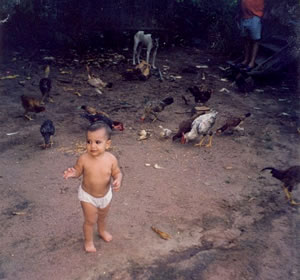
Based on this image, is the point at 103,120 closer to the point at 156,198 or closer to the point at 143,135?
the point at 143,135

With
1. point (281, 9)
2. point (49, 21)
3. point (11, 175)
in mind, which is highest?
point (281, 9)

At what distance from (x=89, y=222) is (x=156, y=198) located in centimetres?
149

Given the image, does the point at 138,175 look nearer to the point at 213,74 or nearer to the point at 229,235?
the point at 229,235

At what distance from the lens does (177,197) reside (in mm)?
5242

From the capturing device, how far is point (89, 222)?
154 inches

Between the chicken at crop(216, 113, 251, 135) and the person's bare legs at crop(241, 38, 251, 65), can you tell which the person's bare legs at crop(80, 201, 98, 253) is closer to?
the chicken at crop(216, 113, 251, 135)

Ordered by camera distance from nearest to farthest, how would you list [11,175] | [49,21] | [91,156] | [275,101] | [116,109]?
[91,156] < [11,175] < [116,109] < [275,101] < [49,21]

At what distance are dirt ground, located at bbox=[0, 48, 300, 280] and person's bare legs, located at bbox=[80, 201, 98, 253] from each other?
3.9 inches

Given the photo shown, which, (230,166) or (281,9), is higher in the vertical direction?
(281,9)

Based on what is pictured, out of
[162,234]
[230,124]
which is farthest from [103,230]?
[230,124]

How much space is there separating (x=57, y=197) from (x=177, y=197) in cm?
171

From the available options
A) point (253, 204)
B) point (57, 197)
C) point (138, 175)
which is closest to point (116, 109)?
point (138, 175)

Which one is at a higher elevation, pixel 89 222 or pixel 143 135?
pixel 89 222

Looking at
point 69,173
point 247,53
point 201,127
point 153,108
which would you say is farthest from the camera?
point 247,53
